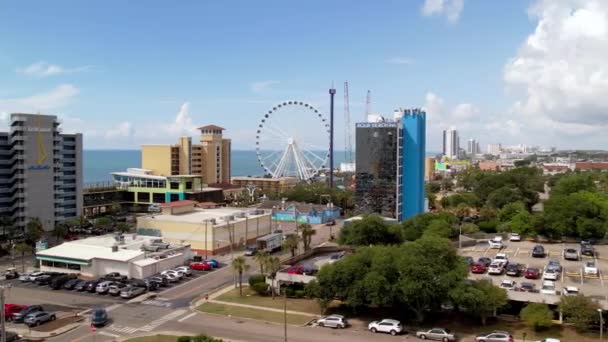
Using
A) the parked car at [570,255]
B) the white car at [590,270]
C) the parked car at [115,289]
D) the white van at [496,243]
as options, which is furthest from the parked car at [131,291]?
the parked car at [570,255]

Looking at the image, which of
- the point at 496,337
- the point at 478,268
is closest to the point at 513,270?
the point at 478,268

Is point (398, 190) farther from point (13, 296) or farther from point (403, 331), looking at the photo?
point (13, 296)

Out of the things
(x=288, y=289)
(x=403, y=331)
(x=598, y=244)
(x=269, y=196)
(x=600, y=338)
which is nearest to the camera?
(x=600, y=338)

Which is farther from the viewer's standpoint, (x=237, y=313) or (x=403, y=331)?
(x=237, y=313)

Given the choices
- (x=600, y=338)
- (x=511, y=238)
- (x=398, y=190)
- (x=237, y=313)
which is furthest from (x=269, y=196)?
(x=600, y=338)

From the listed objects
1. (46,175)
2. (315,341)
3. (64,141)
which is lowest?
(315,341)

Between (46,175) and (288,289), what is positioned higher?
(46,175)
